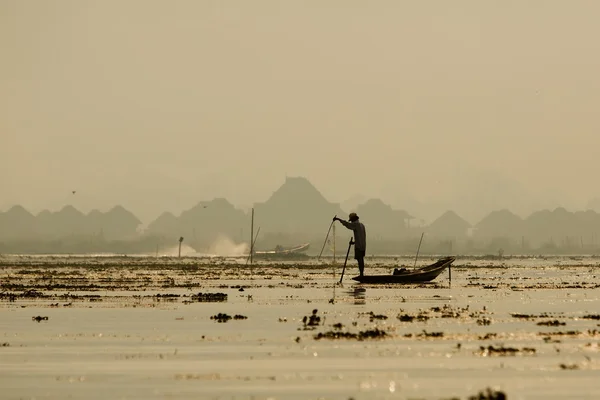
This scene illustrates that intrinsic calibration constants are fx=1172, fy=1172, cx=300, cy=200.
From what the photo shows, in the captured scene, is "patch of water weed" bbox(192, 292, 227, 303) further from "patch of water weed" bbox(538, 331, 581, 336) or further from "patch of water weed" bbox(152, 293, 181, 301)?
"patch of water weed" bbox(538, 331, 581, 336)

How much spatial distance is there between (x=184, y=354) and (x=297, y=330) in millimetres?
6240

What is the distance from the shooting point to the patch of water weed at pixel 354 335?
27703 mm

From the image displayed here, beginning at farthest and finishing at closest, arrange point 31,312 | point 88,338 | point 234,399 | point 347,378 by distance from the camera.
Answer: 1. point 31,312
2. point 88,338
3. point 347,378
4. point 234,399

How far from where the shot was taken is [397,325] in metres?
31.4

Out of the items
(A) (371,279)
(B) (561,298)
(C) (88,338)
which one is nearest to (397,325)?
(C) (88,338)

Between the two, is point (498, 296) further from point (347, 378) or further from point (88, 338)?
point (347, 378)

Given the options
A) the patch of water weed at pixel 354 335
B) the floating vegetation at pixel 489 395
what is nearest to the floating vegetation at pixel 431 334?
the patch of water weed at pixel 354 335

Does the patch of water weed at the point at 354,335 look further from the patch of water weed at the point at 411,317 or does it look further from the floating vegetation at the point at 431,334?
the patch of water weed at the point at 411,317

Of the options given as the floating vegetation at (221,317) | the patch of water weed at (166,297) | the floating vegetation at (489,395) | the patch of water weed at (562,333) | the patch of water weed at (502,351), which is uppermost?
the patch of water weed at (166,297)

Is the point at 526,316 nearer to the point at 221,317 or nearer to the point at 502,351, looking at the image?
the point at 221,317

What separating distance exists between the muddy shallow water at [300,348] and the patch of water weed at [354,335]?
30mm

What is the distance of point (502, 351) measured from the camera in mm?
24328

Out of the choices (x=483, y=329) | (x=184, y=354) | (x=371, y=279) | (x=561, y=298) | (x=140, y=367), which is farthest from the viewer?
(x=371, y=279)

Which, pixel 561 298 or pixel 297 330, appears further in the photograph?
pixel 561 298
